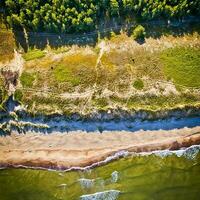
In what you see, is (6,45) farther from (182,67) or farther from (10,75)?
(182,67)

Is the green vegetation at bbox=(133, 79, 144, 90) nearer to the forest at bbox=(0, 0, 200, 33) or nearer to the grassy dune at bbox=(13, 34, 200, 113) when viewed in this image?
the grassy dune at bbox=(13, 34, 200, 113)

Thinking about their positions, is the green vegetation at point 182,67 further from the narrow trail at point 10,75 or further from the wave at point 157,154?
the narrow trail at point 10,75

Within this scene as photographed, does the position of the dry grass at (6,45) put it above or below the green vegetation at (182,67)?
above

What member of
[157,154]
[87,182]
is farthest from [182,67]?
[87,182]

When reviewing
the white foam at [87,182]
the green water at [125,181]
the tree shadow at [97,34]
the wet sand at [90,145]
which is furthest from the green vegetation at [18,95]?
the white foam at [87,182]

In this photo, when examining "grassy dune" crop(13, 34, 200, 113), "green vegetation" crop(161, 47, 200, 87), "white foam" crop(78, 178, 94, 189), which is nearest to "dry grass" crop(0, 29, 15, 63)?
"grassy dune" crop(13, 34, 200, 113)

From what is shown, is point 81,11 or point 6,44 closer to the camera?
point 81,11

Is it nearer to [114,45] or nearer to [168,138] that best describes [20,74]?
[114,45]
